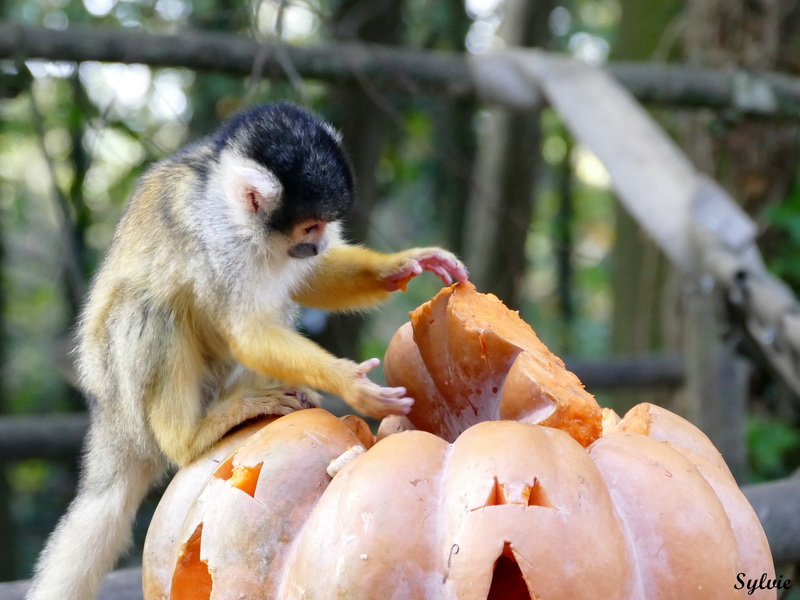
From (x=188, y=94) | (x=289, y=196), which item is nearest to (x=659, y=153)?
(x=289, y=196)

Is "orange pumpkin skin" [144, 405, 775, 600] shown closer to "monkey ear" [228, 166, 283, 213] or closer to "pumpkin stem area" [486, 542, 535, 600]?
"pumpkin stem area" [486, 542, 535, 600]

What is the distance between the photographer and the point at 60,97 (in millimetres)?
5688

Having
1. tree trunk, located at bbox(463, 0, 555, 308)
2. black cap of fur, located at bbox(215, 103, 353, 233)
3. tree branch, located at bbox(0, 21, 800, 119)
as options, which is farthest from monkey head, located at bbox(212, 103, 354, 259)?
tree trunk, located at bbox(463, 0, 555, 308)

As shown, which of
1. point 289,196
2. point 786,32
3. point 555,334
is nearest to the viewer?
point 289,196

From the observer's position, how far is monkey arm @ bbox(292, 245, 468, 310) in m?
2.13

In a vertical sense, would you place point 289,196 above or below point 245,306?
above

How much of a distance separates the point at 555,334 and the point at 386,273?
6.47 meters

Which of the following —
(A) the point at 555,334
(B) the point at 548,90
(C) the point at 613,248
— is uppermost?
(B) the point at 548,90

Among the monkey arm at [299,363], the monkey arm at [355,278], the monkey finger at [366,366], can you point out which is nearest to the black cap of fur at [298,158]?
the monkey arm at [355,278]

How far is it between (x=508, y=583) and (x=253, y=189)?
110 cm

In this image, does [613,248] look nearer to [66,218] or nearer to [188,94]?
[188,94]

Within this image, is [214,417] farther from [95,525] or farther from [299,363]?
[95,525]

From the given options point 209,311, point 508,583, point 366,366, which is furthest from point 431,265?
point 508,583

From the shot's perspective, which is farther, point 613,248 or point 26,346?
point 26,346
